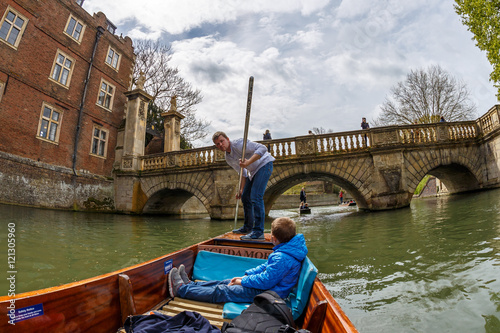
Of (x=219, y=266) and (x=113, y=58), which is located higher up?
(x=113, y=58)

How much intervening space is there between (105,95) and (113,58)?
2.64 m

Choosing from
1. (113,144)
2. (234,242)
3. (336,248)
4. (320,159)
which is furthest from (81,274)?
(113,144)

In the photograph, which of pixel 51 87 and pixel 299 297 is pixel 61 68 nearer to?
pixel 51 87

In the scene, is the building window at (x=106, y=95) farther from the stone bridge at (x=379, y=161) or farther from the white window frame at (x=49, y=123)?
the stone bridge at (x=379, y=161)

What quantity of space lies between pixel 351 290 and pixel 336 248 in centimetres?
226

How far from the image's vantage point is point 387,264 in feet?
13.1

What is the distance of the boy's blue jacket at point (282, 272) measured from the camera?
224cm

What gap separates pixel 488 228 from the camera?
17.6 feet

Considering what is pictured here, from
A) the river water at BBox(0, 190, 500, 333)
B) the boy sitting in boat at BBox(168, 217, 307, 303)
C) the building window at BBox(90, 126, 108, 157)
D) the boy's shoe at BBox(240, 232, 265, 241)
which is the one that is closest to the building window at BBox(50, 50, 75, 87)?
the building window at BBox(90, 126, 108, 157)

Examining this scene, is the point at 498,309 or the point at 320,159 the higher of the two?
the point at 320,159

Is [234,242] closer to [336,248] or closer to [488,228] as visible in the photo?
[336,248]

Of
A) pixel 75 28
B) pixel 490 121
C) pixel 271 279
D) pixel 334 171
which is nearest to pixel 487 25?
pixel 490 121

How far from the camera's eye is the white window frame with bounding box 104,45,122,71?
16.4 meters

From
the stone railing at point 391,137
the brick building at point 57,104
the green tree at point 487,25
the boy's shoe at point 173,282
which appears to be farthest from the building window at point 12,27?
the green tree at point 487,25
